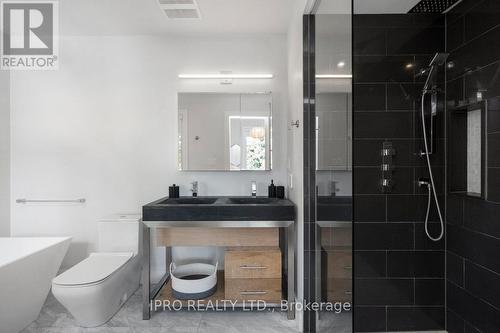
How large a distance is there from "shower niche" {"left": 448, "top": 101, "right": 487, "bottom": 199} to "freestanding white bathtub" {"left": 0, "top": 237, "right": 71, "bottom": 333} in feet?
9.81

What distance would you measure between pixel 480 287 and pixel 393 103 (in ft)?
4.30

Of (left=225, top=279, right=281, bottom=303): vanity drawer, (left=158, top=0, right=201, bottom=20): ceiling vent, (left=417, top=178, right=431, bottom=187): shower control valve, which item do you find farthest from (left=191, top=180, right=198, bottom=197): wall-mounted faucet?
(left=417, top=178, right=431, bottom=187): shower control valve

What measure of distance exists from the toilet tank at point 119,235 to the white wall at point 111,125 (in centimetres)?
30

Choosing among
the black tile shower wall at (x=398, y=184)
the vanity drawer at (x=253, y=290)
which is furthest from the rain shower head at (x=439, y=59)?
the vanity drawer at (x=253, y=290)

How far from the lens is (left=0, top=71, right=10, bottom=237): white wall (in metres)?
2.60

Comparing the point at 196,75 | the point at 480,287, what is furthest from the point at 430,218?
the point at 196,75

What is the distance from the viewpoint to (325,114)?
1.44 metres

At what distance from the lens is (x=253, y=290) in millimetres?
2055

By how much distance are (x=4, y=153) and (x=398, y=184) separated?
3640mm

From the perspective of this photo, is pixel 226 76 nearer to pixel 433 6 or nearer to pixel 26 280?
pixel 433 6

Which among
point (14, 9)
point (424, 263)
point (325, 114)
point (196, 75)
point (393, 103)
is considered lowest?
point (424, 263)

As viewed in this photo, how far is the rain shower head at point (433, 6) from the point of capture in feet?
5.78

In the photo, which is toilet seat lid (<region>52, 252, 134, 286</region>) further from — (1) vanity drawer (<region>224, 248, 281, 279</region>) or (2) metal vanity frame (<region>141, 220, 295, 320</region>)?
(1) vanity drawer (<region>224, 248, 281, 279</region>)

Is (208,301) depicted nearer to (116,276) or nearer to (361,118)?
(116,276)
